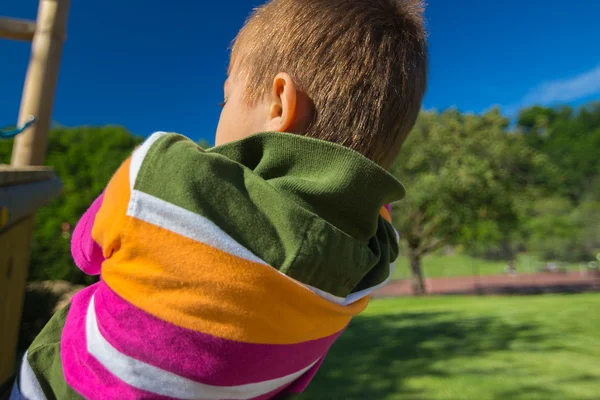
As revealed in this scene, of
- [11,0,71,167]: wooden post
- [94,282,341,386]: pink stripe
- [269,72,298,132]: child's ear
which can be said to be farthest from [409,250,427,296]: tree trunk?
[94,282,341,386]: pink stripe

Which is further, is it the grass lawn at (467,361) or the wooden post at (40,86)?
the grass lawn at (467,361)

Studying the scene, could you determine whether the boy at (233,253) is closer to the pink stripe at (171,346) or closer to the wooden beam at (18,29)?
the pink stripe at (171,346)

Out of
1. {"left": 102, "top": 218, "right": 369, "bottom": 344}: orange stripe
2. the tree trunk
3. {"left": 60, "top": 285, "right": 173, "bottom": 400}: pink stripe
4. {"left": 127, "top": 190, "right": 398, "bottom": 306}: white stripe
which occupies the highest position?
{"left": 127, "top": 190, "right": 398, "bottom": 306}: white stripe

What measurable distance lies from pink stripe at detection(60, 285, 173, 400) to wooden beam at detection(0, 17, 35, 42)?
198 cm

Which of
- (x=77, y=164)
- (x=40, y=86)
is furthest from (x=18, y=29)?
(x=77, y=164)

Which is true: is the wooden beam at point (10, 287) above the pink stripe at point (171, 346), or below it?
below

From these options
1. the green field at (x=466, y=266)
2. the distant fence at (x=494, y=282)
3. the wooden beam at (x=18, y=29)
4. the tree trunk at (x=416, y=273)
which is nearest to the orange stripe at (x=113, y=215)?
the wooden beam at (x=18, y=29)

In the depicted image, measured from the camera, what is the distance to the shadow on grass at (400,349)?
293cm

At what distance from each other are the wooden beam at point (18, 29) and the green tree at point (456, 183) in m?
13.5

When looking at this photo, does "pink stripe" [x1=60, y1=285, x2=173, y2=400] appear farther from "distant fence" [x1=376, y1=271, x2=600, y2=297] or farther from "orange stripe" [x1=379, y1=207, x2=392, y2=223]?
"distant fence" [x1=376, y1=271, x2=600, y2=297]

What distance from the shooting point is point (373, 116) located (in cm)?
75

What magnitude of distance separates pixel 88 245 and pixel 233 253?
0.21 metres

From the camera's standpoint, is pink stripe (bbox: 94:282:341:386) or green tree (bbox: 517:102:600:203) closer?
pink stripe (bbox: 94:282:341:386)

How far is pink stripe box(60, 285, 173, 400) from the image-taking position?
561mm
